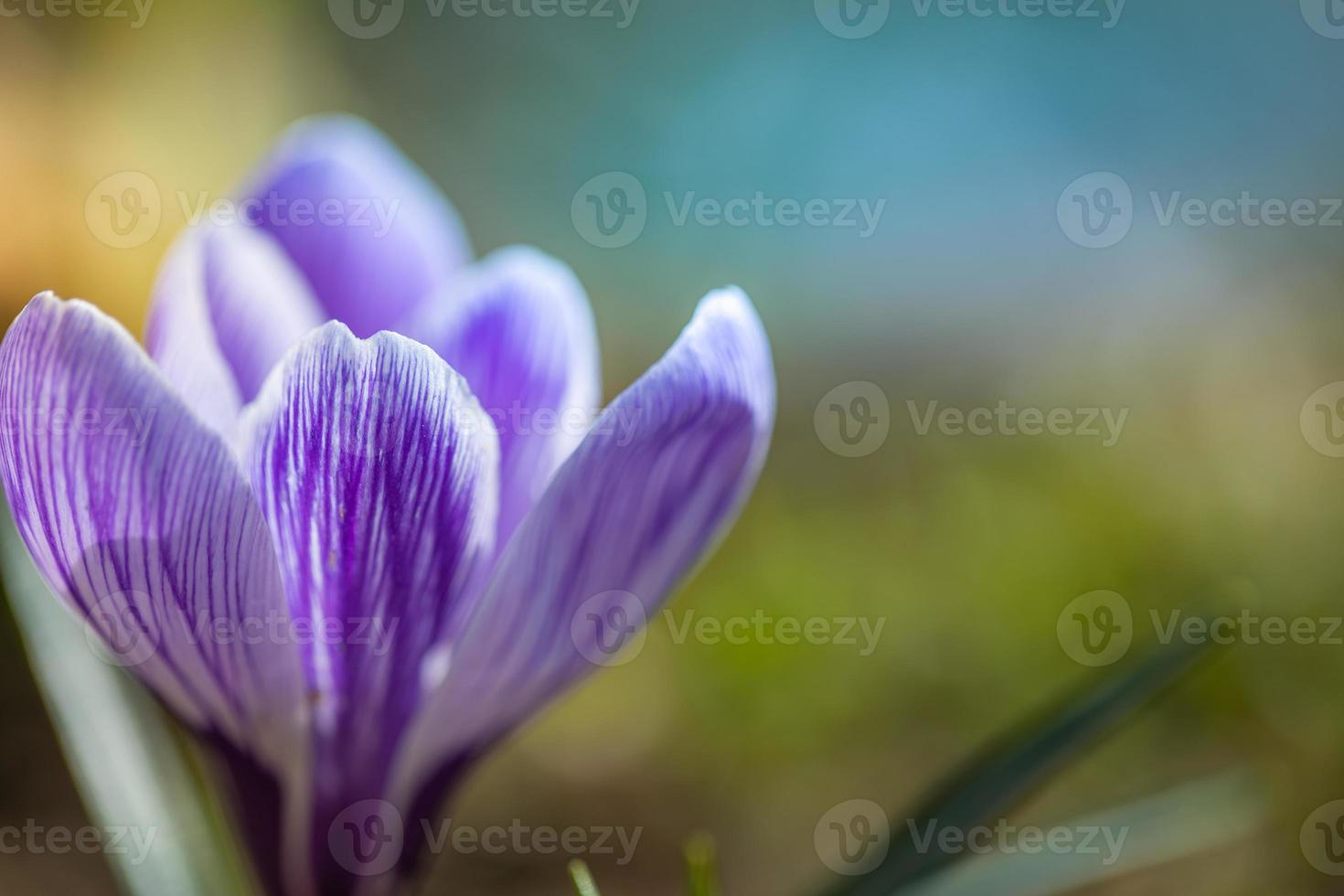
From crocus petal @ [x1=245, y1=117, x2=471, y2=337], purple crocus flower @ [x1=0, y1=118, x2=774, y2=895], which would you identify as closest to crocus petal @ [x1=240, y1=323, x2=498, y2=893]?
purple crocus flower @ [x1=0, y1=118, x2=774, y2=895]

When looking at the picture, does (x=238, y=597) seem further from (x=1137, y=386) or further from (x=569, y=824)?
(x=1137, y=386)

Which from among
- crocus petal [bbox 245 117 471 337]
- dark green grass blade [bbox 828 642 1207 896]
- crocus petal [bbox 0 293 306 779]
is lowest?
dark green grass blade [bbox 828 642 1207 896]

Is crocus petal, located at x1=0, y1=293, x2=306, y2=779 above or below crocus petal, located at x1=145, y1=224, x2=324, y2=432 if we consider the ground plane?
below

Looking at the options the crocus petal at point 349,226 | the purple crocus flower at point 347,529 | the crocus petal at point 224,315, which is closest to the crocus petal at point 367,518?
the purple crocus flower at point 347,529

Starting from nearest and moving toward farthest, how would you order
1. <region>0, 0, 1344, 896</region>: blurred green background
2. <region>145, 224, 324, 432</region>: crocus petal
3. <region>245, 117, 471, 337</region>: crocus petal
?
1. <region>145, 224, 324, 432</region>: crocus petal
2. <region>245, 117, 471, 337</region>: crocus petal
3. <region>0, 0, 1344, 896</region>: blurred green background

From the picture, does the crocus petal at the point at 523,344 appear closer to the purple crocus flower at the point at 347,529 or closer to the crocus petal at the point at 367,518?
the purple crocus flower at the point at 347,529

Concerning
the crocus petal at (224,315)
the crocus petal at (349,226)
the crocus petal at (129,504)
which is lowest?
the crocus petal at (129,504)

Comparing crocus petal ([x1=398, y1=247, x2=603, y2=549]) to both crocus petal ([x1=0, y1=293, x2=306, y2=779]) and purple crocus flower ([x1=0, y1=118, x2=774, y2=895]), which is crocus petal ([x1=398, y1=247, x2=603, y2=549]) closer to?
purple crocus flower ([x1=0, y1=118, x2=774, y2=895])
